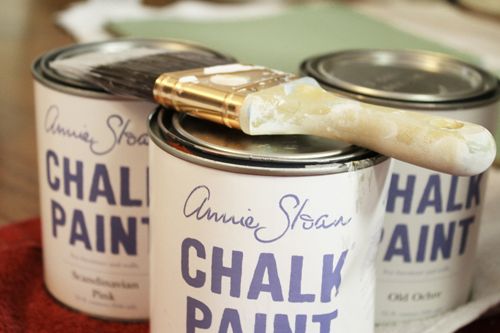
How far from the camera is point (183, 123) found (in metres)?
0.50

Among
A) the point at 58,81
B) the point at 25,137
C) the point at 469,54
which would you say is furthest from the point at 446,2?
the point at 58,81

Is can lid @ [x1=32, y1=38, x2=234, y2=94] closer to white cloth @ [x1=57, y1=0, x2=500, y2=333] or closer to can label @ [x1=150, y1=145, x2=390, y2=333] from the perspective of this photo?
can label @ [x1=150, y1=145, x2=390, y2=333]

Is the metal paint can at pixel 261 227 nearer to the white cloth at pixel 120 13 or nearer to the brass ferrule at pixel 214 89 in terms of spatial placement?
the brass ferrule at pixel 214 89

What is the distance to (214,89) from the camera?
465 mm

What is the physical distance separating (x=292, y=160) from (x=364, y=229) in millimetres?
73

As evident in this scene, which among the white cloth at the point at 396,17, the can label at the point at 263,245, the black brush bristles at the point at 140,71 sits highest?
the black brush bristles at the point at 140,71

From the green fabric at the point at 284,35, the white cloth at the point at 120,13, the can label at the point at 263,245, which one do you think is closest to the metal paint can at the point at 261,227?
the can label at the point at 263,245

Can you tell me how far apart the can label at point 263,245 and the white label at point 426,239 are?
8cm

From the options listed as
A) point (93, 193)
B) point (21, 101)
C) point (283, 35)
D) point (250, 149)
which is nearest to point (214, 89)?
point (250, 149)

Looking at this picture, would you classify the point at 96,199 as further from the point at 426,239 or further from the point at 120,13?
the point at 120,13

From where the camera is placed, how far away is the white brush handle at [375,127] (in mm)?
423

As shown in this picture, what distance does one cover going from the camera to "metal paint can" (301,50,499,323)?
0.56 meters

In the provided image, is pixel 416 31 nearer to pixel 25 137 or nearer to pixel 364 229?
pixel 25 137

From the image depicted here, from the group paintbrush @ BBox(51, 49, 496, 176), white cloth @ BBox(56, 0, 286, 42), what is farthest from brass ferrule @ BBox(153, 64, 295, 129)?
white cloth @ BBox(56, 0, 286, 42)
